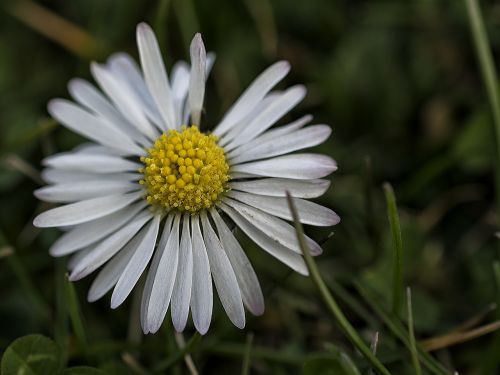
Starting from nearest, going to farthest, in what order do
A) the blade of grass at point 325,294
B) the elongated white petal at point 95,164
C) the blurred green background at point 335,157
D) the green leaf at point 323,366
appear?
the blade of grass at point 325,294
the green leaf at point 323,366
the elongated white petal at point 95,164
the blurred green background at point 335,157

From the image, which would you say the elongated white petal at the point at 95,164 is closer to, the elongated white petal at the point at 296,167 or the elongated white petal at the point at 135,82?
the elongated white petal at the point at 135,82

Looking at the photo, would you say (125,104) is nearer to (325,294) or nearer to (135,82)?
(135,82)

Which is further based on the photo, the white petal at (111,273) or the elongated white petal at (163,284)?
the white petal at (111,273)

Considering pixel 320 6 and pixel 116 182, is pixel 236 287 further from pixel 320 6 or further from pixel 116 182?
pixel 320 6

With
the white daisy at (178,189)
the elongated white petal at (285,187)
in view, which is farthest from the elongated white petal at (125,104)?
the elongated white petal at (285,187)

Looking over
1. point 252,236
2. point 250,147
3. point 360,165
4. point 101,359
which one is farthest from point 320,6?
point 101,359

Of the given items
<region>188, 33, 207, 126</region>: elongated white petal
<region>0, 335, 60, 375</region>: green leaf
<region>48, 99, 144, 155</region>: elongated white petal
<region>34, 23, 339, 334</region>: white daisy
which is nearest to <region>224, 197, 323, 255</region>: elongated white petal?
<region>34, 23, 339, 334</region>: white daisy

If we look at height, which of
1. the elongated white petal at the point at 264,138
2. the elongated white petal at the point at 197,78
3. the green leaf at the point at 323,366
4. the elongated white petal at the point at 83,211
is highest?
the elongated white petal at the point at 197,78
